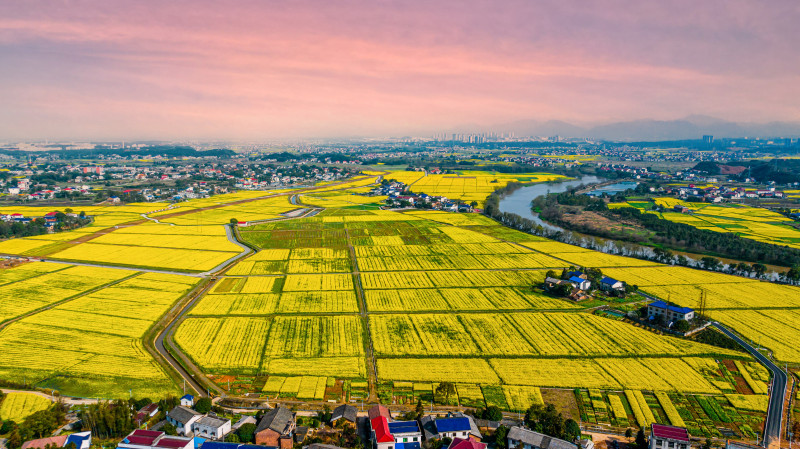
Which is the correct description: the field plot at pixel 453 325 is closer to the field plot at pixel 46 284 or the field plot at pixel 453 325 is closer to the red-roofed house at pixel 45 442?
the red-roofed house at pixel 45 442

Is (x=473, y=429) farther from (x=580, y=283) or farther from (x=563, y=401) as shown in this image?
(x=580, y=283)

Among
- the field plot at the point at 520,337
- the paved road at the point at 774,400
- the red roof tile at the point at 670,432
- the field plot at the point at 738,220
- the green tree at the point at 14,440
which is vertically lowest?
the paved road at the point at 774,400

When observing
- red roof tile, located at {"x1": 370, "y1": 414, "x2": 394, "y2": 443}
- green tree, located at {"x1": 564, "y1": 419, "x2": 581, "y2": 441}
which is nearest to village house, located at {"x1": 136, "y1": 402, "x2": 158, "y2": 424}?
red roof tile, located at {"x1": 370, "y1": 414, "x2": 394, "y2": 443}

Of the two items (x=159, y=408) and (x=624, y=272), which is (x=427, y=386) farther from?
(x=624, y=272)

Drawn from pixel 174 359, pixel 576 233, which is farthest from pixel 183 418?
pixel 576 233

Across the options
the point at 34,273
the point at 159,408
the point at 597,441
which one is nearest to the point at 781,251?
Answer: the point at 597,441

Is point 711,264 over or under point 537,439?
over

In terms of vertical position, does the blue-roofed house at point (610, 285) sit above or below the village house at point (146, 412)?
above

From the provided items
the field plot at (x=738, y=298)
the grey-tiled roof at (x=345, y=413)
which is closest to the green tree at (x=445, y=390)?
the grey-tiled roof at (x=345, y=413)
